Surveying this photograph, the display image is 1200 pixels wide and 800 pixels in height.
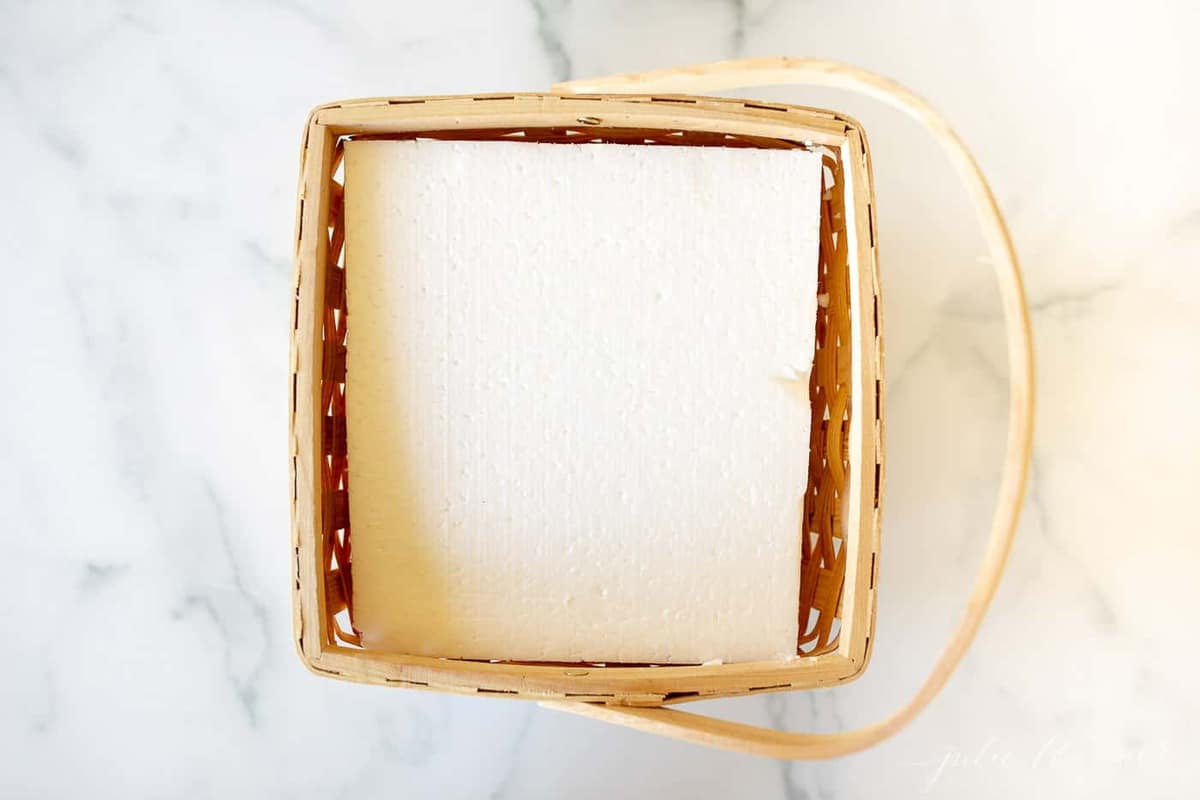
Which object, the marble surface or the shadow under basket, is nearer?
the shadow under basket

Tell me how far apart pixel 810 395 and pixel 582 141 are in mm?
191

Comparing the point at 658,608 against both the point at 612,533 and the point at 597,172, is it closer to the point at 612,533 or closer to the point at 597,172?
the point at 612,533

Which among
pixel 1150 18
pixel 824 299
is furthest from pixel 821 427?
pixel 1150 18

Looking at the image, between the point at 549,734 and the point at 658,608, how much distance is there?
0.54 ft

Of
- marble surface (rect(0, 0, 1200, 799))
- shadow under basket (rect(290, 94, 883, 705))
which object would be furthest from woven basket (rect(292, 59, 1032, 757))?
marble surface (rect(0, 0, 1200, 799))

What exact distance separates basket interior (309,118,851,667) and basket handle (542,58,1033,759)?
A: 4 centimetres

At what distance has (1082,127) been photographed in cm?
57

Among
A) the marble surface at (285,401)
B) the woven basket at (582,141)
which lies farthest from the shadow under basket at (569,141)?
the marble surface at (285,401)

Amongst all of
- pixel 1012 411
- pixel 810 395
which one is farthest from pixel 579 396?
pixel 1012 411

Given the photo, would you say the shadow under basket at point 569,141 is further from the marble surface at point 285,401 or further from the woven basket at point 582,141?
the marble surface at point 285,401

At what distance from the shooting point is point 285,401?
1.85 feet

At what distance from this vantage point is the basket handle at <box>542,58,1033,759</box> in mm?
466

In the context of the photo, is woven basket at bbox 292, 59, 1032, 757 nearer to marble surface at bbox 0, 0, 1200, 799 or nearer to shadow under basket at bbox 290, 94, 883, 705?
shadow under basket at bbox 290, 94, 883, 705

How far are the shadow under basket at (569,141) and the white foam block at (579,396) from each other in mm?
12
